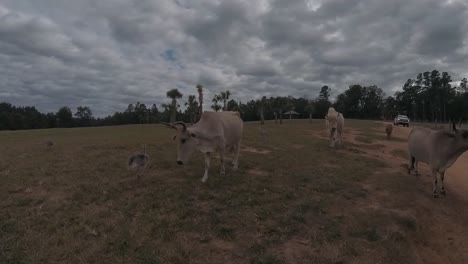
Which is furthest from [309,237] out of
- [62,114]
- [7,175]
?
[62,114]

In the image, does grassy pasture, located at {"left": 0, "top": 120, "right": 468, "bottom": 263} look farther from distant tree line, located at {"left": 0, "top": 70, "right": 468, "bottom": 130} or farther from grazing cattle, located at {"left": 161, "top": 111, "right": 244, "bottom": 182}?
distant tree line, located at {"left": 0, "top": 70, "right": 468, "bottom": 130}

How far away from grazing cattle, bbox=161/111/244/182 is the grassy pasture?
0.85 meters

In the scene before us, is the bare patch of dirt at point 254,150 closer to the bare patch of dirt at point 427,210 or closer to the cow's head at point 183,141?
the bare patch of dirt at point 427,210

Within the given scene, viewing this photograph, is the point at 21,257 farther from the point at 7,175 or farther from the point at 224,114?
the point at 224,114

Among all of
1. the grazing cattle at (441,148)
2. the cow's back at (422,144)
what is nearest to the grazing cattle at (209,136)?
the cow's back at (422,144)

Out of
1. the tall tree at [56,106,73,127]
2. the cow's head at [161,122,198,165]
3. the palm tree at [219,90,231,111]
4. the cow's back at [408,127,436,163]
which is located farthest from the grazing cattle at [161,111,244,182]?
the tall tree at [56,106,73,127]

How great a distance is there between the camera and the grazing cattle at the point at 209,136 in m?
11.1

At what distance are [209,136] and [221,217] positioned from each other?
12.6 ft

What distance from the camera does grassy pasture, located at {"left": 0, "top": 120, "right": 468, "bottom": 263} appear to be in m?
7.14

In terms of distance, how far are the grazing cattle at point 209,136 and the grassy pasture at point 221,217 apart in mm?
854

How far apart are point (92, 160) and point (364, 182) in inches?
422

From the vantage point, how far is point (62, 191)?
411 inches

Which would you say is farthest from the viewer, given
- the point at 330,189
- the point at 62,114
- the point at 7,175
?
the point at 62,114

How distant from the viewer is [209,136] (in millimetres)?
11938
